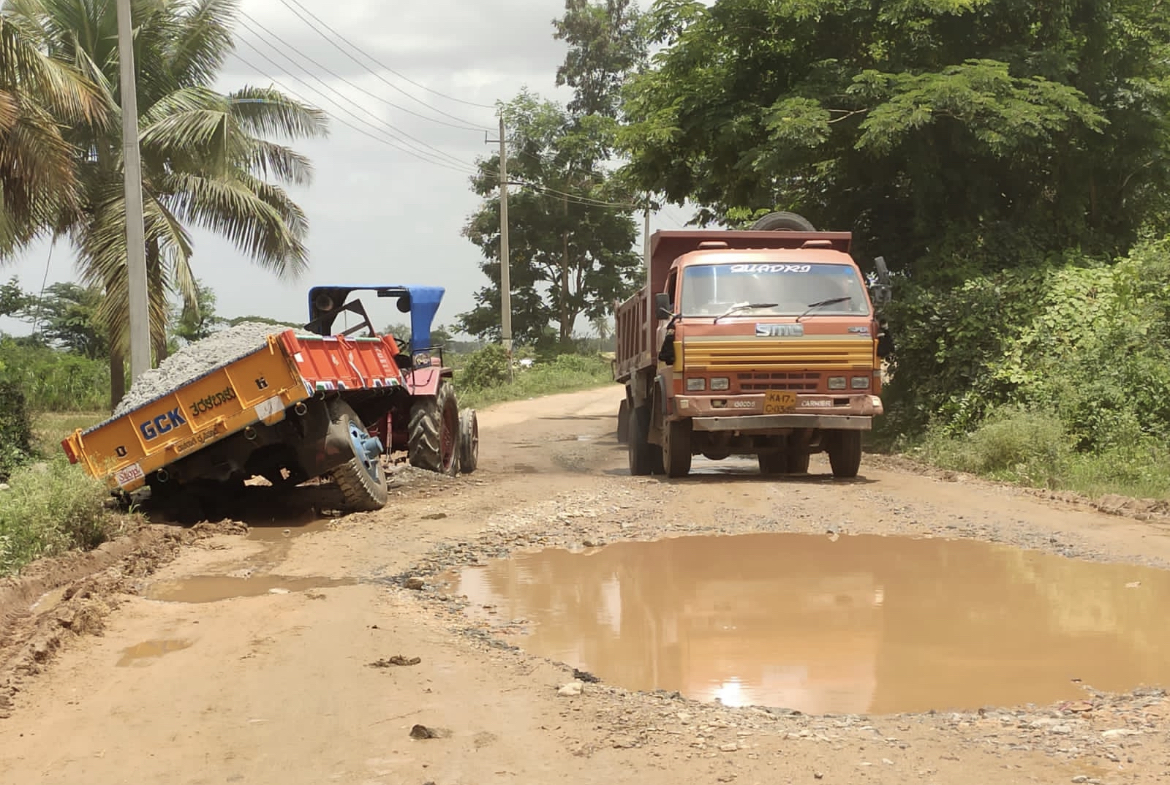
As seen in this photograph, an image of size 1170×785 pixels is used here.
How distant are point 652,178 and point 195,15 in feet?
31.5

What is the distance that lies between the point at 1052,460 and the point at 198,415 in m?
8.92

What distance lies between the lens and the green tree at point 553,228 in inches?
2005

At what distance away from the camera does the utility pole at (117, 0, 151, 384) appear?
15.5m

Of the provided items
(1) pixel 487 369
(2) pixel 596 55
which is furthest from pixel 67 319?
(2) pixel 596 55

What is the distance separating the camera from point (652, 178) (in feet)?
69.8

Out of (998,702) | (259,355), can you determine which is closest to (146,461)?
(259,355)

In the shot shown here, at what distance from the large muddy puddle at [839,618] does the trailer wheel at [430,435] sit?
4595 millimetres

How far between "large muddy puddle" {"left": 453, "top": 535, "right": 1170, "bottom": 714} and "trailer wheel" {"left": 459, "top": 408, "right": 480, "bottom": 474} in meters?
5.78

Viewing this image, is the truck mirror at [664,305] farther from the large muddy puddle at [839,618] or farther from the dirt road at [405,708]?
the large muddy puddle at [839,618]

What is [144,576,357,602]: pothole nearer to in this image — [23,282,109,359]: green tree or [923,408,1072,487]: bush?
[923,408,1072,487]: bush

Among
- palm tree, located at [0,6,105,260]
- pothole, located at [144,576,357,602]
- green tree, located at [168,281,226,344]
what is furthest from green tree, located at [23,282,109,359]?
pothole, located at [144,576,357,602]

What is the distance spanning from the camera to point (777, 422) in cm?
1259

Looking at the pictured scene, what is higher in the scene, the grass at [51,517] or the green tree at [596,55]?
the green tree at [596,55]

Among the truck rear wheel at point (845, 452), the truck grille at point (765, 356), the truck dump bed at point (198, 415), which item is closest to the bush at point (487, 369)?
the truck rear wheel at point (845, 452)
